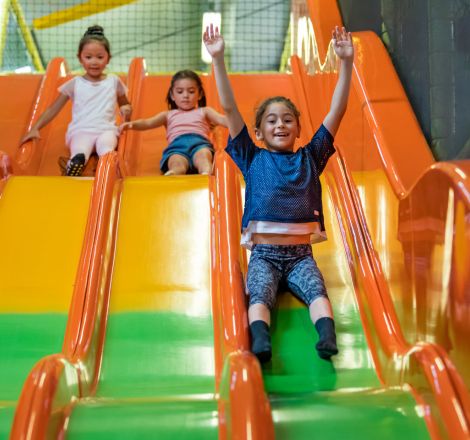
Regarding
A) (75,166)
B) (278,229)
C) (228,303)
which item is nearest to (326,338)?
(228,303)

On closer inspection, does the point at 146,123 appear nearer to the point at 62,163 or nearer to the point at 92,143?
the point at 92,143

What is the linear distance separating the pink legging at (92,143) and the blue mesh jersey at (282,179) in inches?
50.7

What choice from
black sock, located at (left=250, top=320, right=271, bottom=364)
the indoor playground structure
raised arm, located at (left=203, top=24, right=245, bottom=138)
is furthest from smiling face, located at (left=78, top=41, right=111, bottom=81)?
black sock, located at (left=250, top=320, right=271, bottom=364)

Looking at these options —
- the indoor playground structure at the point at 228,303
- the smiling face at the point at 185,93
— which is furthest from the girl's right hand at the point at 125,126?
the indoor playground structure at the point at 228,303

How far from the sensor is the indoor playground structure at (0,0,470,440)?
155 centimetres

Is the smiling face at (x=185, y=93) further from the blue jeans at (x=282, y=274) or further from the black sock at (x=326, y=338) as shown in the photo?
the black sock at (x=326, y=338)

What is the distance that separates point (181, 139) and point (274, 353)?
67.7 inches

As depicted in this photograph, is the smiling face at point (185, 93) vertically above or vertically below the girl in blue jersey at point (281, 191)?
above

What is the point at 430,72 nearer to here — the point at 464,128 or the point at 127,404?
the point at 464,128

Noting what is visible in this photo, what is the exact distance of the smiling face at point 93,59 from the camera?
152 inches

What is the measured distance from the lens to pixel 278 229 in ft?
7.23

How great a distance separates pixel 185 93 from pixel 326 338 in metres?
2.10

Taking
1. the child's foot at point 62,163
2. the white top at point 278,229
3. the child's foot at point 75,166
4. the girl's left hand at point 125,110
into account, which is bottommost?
the white top at point 278,229

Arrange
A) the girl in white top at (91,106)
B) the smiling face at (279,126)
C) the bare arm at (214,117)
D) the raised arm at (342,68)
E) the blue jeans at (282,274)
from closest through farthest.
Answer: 1. the blue jeans at (282,274)
2. the raised arm at (342,68)
3. the smiling face at (279,126)
4. the girl in white top at (91,106)
5. the bare arm at (214,117)
